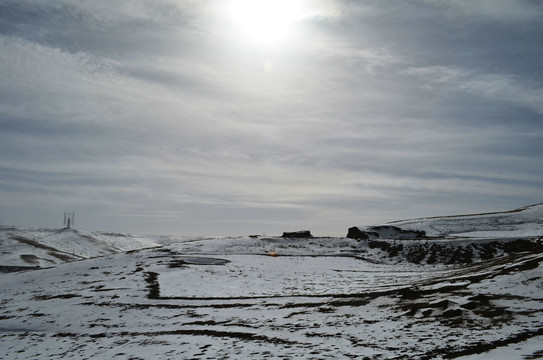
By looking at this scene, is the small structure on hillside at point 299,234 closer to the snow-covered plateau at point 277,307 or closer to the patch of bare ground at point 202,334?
the snow-covered plateau at point 277,307

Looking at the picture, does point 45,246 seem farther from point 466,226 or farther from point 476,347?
point 476,347

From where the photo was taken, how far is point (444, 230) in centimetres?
7281

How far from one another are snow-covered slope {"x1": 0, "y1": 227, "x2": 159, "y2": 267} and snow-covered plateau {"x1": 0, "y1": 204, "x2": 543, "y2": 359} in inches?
3582

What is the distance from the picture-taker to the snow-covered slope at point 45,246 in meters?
122

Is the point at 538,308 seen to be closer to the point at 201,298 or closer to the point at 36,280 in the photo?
the point at 201,298

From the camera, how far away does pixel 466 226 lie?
73.2 metres

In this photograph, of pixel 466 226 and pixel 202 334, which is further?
pixel 466 226

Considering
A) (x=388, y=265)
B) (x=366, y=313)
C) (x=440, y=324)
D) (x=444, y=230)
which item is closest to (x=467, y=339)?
(x=440, y=324)

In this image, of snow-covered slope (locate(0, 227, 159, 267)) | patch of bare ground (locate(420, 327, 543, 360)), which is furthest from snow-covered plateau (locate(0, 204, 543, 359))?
snow-covered slope (locate(0, 227, 159, 267))

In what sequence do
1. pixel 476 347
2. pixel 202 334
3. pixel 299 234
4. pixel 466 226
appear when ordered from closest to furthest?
pixel 476 347 → pixel 202 334 → pixel 299 234 → pixel 466 226

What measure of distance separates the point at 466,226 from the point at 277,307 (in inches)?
2429

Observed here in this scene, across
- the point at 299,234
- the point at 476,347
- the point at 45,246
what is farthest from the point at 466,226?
the point at 45,246

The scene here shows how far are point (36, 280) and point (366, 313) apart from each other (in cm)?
3785

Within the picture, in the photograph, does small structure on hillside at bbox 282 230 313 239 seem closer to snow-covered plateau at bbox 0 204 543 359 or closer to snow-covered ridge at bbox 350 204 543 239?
snow-covered ridge at bbox 350 204 543 239
